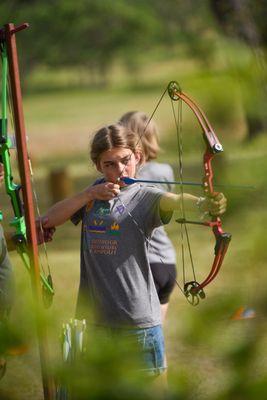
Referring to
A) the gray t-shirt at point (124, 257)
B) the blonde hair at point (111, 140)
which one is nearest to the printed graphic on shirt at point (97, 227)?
the gray t-shirt at point (124, 257)

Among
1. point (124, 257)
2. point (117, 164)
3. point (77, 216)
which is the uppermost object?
point (117, 164)

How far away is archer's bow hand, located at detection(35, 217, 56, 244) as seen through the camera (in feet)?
10.8

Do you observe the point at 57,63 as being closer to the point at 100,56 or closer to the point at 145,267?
the point at 100,56

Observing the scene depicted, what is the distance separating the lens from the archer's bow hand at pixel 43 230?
328cm

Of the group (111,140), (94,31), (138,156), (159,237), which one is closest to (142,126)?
(159,237)

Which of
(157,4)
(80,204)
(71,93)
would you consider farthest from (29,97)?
(80,204)

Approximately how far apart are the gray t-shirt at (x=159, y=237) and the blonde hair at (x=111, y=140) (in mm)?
655

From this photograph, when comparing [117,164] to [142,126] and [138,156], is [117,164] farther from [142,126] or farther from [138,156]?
[142,126]

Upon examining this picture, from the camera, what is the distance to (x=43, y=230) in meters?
3.32

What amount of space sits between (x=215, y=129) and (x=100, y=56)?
47.9m

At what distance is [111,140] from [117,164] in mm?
94

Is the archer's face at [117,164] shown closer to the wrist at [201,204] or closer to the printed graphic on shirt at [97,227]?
the printed graphic on shirt at [97,227]

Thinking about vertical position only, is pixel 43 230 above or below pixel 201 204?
below

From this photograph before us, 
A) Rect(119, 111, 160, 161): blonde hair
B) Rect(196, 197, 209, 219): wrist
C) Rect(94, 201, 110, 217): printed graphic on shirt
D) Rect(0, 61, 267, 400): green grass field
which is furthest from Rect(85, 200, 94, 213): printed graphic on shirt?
Rect(0, 61, 267, 400): green grass field
